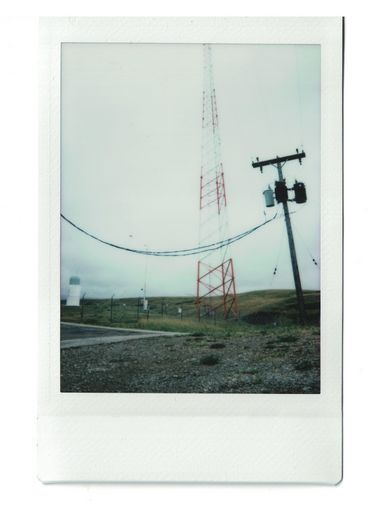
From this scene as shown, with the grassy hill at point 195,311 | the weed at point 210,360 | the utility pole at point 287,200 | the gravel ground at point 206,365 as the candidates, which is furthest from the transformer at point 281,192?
the weed at point 210,360

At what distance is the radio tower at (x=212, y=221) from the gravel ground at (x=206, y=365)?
137mm

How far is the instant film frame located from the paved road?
4 centimetres

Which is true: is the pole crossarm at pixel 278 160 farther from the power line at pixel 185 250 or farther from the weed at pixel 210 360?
the weed at pixel 210 360

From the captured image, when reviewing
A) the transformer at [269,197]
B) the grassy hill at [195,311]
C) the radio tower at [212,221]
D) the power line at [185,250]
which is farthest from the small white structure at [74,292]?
the transformer at [269,197]

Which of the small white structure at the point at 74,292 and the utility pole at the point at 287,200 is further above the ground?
the utility pole at the point at 287,200

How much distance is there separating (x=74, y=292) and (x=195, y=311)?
433 millimetres

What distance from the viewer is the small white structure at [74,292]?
1.58 m

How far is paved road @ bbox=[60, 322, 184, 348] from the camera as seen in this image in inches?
62.6

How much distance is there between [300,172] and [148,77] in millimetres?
633

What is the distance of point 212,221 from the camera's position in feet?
5.24

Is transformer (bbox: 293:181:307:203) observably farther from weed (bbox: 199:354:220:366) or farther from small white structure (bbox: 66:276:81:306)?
small white structure (bbox: 66:276:81:306)

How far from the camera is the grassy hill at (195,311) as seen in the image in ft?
5.18

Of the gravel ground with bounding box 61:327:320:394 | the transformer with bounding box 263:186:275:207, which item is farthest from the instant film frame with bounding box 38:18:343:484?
the transformer with bounding box 263:186:275:207

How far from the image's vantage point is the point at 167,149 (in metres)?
1.59
